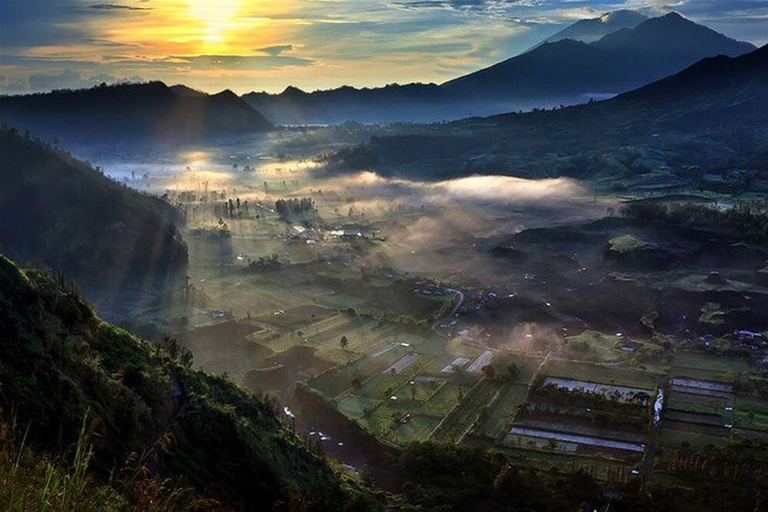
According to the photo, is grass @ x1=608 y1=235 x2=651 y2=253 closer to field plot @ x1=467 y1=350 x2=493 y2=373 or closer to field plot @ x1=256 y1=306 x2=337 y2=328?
field plot @ x1=467 y1=350 x2=493 y2=373

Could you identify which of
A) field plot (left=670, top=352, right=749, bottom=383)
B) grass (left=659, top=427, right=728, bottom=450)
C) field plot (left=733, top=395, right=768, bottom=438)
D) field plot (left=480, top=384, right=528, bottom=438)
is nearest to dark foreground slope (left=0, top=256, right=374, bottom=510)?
field plot (left=480, top=384, right=528, bottom=438)

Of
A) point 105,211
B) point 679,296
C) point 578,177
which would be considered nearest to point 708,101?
point 578,177

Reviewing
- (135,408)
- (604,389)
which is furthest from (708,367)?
(135,408)

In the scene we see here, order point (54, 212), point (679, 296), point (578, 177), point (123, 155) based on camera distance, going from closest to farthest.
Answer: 1. point (679, 296)
2. point (54, 212)
3. point (578, 177)
4. point (123, 155)

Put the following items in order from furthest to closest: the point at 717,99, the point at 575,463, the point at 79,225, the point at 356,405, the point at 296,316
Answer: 1. the point at 717,99
2. the point at 79,225
3. the point at 296,316
4. the point at 356,405
5. the point at 575,463

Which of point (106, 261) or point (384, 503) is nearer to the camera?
point (384, 503)

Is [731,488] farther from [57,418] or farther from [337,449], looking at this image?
[57,418]

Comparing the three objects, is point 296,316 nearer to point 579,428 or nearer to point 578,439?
point 579,428
